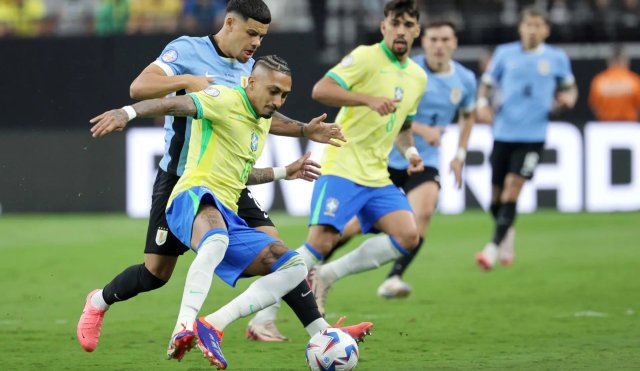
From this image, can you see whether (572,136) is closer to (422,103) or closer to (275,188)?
(275,188)

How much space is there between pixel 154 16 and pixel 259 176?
45.9 feet

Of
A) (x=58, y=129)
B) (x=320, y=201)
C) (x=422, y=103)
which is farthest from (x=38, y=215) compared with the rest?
(x=320, y=201)

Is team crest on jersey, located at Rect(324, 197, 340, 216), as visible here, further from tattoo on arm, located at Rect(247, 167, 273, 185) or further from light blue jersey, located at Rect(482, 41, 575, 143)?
light blue jersey, located at Rect(482, 41, 575, 143)

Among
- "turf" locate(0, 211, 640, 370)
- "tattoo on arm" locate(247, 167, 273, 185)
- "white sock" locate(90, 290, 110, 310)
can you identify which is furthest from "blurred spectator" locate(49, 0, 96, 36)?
"tattoo on arm" locate(247, 167, 273, 185)

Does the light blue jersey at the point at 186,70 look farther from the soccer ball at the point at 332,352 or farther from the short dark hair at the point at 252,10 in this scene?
the soccer ball at the point at 332,352

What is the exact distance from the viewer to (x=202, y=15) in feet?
68.2

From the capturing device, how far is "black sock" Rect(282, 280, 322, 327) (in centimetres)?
703

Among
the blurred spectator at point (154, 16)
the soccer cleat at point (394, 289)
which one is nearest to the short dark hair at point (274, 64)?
the soccer cleat at point (394, 289)

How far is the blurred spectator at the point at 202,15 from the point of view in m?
20.2

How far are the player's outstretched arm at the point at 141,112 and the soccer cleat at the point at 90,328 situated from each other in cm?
167

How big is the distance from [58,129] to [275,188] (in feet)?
11.9

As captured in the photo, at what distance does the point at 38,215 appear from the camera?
64.3 ft

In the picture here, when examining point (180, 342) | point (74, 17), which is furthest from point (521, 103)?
point (74, 17)

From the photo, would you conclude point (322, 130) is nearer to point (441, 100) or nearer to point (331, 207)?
point (331, 207)
